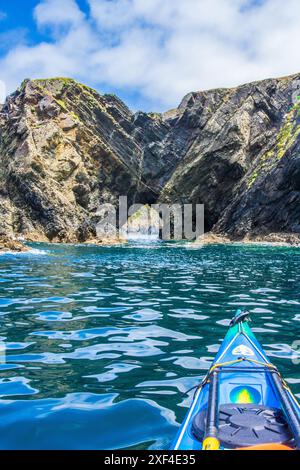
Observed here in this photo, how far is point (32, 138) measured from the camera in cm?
8344

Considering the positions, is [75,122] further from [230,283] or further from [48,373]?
[48,373]

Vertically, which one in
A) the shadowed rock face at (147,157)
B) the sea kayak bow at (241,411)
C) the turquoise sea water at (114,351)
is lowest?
the turquoise sea water at (114,351)

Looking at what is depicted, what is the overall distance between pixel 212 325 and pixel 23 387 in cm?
582

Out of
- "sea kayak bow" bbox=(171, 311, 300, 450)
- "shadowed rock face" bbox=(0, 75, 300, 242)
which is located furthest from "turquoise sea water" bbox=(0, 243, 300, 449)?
"shadowed rock face" bbox=(0, 75, 300, 242)

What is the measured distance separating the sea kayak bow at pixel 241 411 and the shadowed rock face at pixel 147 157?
61.5 m

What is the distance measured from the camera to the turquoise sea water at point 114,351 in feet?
17.9

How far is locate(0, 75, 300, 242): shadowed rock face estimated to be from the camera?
7169 cm

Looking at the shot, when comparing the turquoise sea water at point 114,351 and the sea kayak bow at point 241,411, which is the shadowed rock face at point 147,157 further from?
the sea kayak bow at point 241,411

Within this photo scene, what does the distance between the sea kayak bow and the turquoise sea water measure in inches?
30.2

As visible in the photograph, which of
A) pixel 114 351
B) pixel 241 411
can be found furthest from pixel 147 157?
pixel 241 411

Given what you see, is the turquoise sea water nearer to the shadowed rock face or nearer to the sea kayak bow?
the sea kayak bow

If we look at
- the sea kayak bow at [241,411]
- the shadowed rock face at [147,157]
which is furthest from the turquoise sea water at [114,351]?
the shadowed rock face at [147,157]

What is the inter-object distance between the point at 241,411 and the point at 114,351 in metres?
4.42
